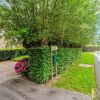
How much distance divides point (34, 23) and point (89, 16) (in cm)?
316

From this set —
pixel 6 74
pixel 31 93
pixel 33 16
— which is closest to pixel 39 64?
pixel 31 93

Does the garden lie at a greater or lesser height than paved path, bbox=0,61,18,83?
greater

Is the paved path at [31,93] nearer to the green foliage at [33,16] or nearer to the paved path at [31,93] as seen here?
the paved path at [31,93]

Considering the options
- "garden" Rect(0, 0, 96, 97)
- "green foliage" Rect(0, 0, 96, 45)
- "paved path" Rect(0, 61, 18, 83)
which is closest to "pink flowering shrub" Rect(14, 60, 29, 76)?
"garden" Rect(0, 0, 96, 97)

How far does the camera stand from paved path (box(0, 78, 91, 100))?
4.55 m

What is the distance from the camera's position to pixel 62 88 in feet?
17.9

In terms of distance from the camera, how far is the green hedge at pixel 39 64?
5680 millimetres

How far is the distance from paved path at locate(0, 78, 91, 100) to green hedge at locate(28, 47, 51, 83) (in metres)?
0.36

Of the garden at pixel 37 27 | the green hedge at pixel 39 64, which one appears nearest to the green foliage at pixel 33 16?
the garden at pixel 37 27

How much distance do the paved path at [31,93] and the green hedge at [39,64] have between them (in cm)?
36

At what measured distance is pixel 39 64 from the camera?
570 cm

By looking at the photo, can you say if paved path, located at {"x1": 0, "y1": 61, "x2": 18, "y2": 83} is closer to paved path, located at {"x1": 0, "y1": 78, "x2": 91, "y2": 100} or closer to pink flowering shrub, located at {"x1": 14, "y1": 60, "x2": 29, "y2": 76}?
pink flowering shrub, located at {"x1": 14, "y1": 60, "x2": 29, "y2": 76}

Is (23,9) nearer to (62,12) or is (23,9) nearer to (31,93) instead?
(62,12)

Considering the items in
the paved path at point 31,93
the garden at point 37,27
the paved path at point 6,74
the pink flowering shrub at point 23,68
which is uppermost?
the garden at point 37,27
